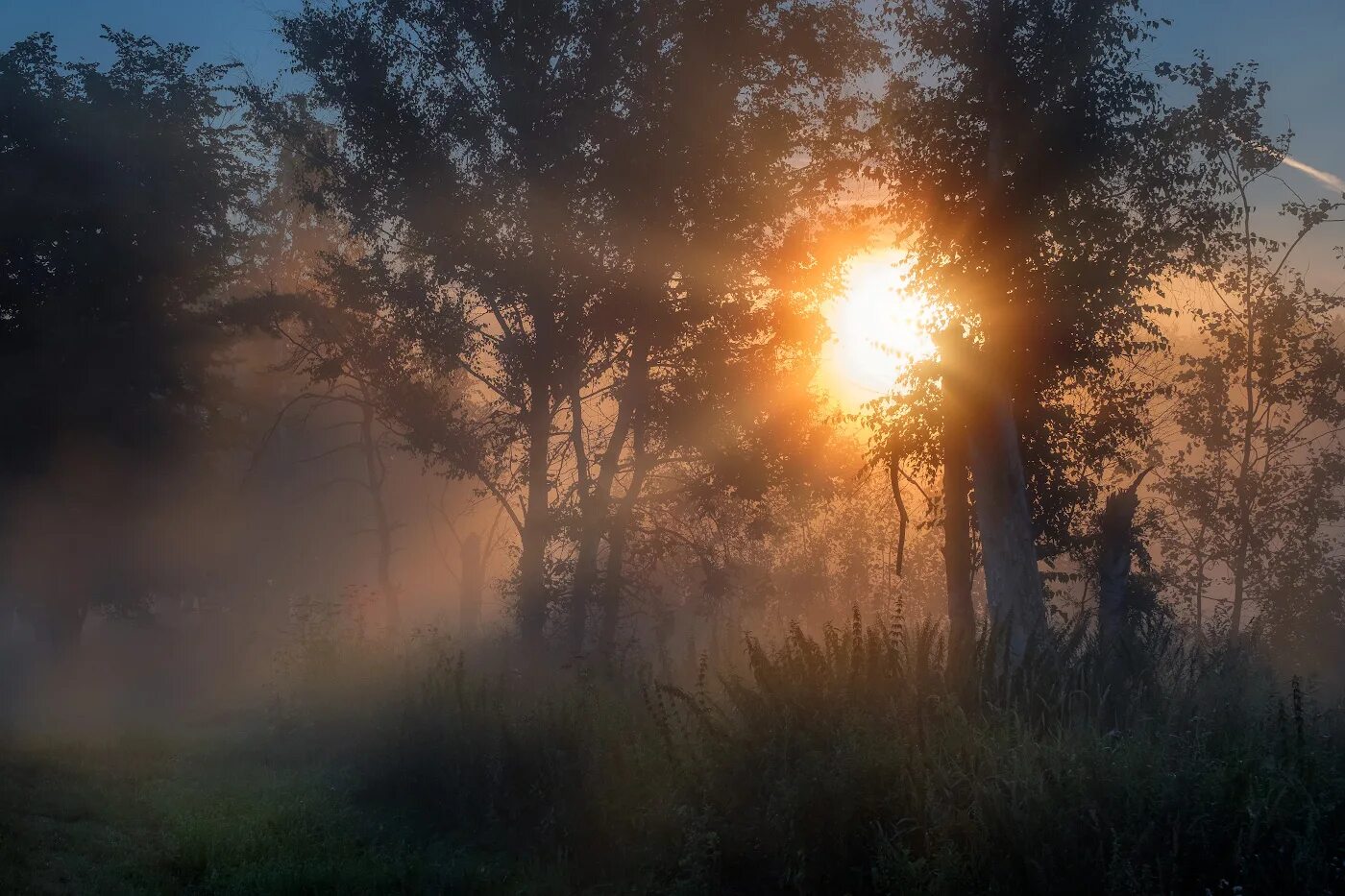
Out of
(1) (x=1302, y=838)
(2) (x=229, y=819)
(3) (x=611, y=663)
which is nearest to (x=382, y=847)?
(2) (x=229, y=819)

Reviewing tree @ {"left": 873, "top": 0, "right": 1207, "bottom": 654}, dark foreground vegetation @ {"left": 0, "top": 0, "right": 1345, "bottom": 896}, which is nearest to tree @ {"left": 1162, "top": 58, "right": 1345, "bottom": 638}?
dark foreground vegetation @ {"left": 0, "top": 0, "right": 1345, "bottom": 896}

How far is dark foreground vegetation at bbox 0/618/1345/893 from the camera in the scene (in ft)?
20.0

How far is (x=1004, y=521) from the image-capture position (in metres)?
12.3

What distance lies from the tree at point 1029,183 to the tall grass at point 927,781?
208 inches

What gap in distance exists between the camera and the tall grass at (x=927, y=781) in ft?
19.8

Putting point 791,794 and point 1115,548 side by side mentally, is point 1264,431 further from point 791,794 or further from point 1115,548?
point 791,794

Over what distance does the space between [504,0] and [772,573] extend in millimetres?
16323

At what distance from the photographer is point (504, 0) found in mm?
21672

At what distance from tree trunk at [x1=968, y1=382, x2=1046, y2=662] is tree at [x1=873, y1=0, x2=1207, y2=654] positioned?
509 mm

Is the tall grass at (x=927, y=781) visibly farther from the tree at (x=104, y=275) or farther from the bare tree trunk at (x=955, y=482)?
the tree at (x=104, y=275)

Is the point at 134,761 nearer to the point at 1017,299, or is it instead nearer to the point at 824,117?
the point at 1017,299

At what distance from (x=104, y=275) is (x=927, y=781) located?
28.3m

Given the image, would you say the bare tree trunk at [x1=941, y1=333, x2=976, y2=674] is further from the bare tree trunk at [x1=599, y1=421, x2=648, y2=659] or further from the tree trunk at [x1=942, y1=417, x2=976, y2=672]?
the bare tree trunk at [x1=599, y1=421, x2=648, y2=659]

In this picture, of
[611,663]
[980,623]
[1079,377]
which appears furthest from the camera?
[1079,377]
